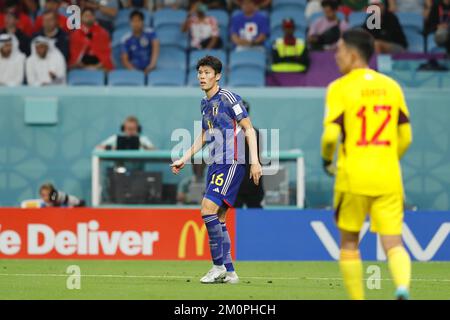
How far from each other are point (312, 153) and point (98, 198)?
3.60 metres

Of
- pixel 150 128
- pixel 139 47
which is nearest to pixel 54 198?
pixel 150 128

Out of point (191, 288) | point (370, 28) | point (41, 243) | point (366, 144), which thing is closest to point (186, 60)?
point (370, 28)

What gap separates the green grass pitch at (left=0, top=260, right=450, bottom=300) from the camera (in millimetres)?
9109

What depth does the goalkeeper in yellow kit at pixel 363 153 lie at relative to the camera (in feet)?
24.0

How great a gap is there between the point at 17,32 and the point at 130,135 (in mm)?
3046

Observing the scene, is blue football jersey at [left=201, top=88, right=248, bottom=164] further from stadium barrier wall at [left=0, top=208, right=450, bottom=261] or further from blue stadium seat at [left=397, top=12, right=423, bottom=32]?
blue stadium seat at [left=397, top=12, right=423, bottom=32]

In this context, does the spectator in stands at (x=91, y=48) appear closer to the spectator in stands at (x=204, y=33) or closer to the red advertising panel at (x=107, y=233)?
the spectator in stands at (x=204, y=33)

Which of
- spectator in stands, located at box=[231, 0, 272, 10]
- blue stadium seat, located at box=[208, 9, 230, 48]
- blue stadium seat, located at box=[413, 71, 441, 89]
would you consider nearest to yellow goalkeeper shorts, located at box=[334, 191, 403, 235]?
blue stadium seat, located at box=[413, 71, 441, 89]

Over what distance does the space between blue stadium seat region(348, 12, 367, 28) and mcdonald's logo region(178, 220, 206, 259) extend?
203 inches

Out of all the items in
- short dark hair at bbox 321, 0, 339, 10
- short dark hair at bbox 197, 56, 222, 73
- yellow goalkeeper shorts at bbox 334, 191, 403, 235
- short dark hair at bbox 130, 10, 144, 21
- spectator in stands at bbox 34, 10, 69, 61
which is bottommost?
yellow goalkeeper shorts at bbox 334, 191, 403, 235

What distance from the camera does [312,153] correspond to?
17453 millimetres

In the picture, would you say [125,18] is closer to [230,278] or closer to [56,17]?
[56,17]

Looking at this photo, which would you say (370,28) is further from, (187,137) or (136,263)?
(136,263)

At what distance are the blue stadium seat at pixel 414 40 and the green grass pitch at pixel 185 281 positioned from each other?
545cm
